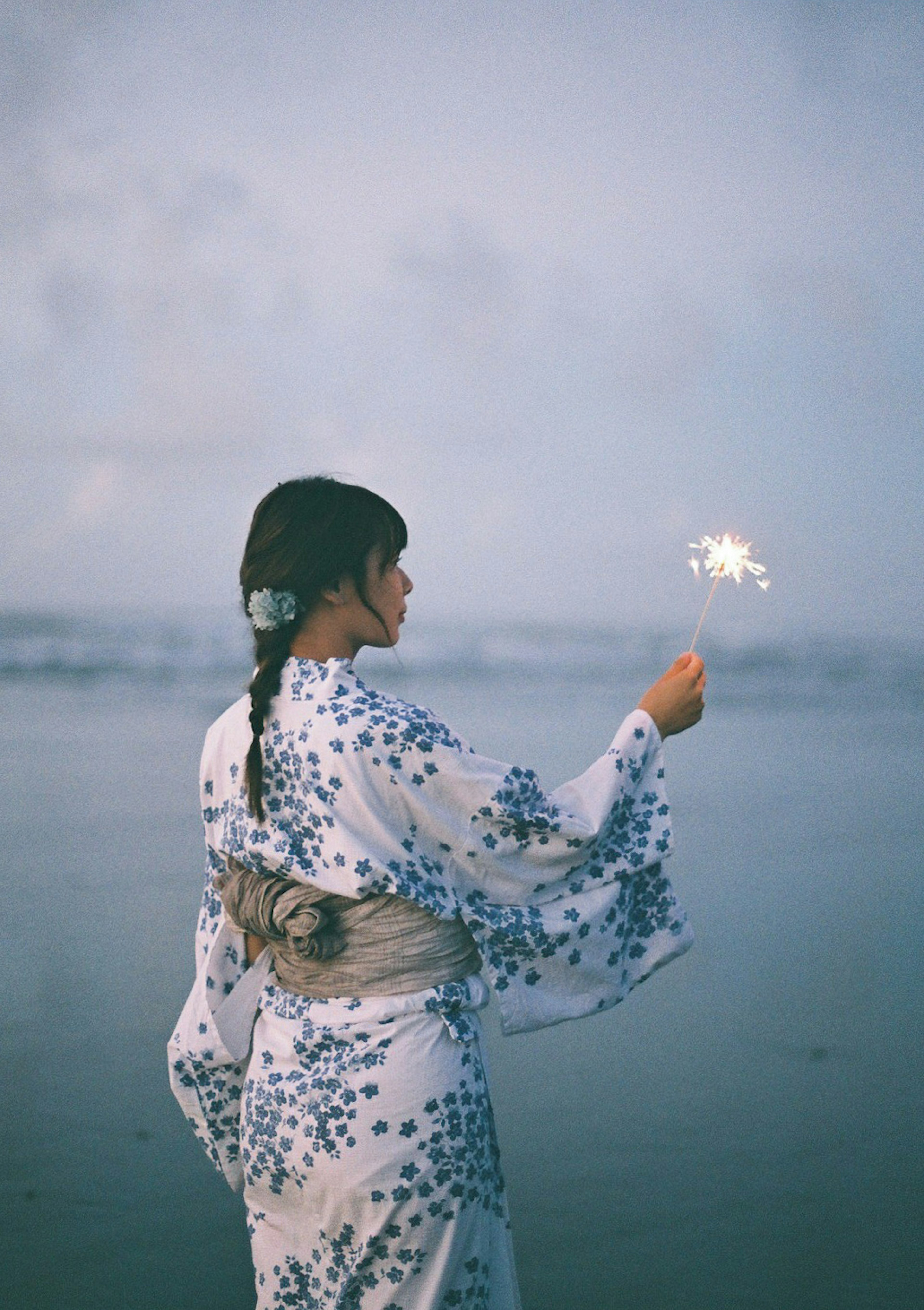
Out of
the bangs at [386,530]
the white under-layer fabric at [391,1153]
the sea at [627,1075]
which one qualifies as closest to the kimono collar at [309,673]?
the bangs at [386,530]

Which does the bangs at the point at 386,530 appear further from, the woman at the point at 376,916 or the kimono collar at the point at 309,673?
the kimono collar at the point at 309,673

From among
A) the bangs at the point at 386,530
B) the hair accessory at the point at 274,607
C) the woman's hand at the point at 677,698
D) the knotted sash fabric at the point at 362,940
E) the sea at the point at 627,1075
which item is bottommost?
the sea at the point at 627,1075

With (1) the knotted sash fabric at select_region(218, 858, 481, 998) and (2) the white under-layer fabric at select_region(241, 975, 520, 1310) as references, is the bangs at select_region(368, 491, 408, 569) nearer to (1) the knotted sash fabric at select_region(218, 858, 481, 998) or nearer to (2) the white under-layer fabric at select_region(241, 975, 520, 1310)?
(1) the knotted sash fabric at select_region(218, 858, 481, 998)

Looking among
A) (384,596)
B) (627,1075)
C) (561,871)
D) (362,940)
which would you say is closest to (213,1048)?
(362,940)

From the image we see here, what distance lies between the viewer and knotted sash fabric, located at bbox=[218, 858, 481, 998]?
1.46 meters

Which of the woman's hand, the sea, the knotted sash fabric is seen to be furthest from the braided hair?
the sea

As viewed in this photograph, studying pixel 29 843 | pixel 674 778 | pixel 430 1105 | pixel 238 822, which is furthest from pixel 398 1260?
pixel 674 778

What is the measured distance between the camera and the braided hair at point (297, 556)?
150 centimetres

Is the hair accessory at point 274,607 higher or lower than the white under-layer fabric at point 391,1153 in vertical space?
higher

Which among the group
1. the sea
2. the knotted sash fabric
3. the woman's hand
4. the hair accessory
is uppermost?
the hair accessory

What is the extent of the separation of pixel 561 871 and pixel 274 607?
551 mm

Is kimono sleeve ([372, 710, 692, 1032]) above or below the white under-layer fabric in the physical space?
→ above

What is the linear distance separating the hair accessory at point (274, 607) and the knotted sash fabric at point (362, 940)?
0.35 m

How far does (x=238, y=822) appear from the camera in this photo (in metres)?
1.54
